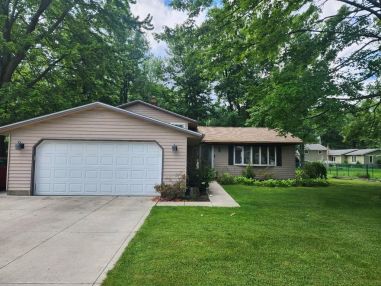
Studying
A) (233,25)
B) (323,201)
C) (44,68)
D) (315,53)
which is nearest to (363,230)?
(323,201)

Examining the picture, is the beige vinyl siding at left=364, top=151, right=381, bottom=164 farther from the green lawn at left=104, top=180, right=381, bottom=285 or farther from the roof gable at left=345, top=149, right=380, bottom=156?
the green lawn at left=104, top=180, right=381, bottom=285

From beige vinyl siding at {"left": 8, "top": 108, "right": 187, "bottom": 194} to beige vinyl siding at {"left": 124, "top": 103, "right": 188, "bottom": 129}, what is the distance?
251 inches

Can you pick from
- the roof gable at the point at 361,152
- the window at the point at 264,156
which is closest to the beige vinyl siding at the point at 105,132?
the window at the point at 264,156

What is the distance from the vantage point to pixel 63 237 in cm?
565

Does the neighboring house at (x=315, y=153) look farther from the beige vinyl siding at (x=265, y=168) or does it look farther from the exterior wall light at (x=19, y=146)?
the exterior wall light at (x=19, y=146)

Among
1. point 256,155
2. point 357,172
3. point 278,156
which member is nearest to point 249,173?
point 256,155

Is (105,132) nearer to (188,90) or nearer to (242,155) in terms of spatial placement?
(242,155)

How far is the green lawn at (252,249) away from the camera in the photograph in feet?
12.5

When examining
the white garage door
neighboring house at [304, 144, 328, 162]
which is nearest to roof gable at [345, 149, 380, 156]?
neighboring house at [304, 144, 328, 162]

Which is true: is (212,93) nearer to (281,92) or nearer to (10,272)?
(281,92)

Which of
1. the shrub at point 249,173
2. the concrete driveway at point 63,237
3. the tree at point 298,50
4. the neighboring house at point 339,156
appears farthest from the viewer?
the neighboring house at point 339,156

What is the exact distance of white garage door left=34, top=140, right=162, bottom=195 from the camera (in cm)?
1129

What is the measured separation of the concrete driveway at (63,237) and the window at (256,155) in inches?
402

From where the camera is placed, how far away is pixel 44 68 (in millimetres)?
19438
